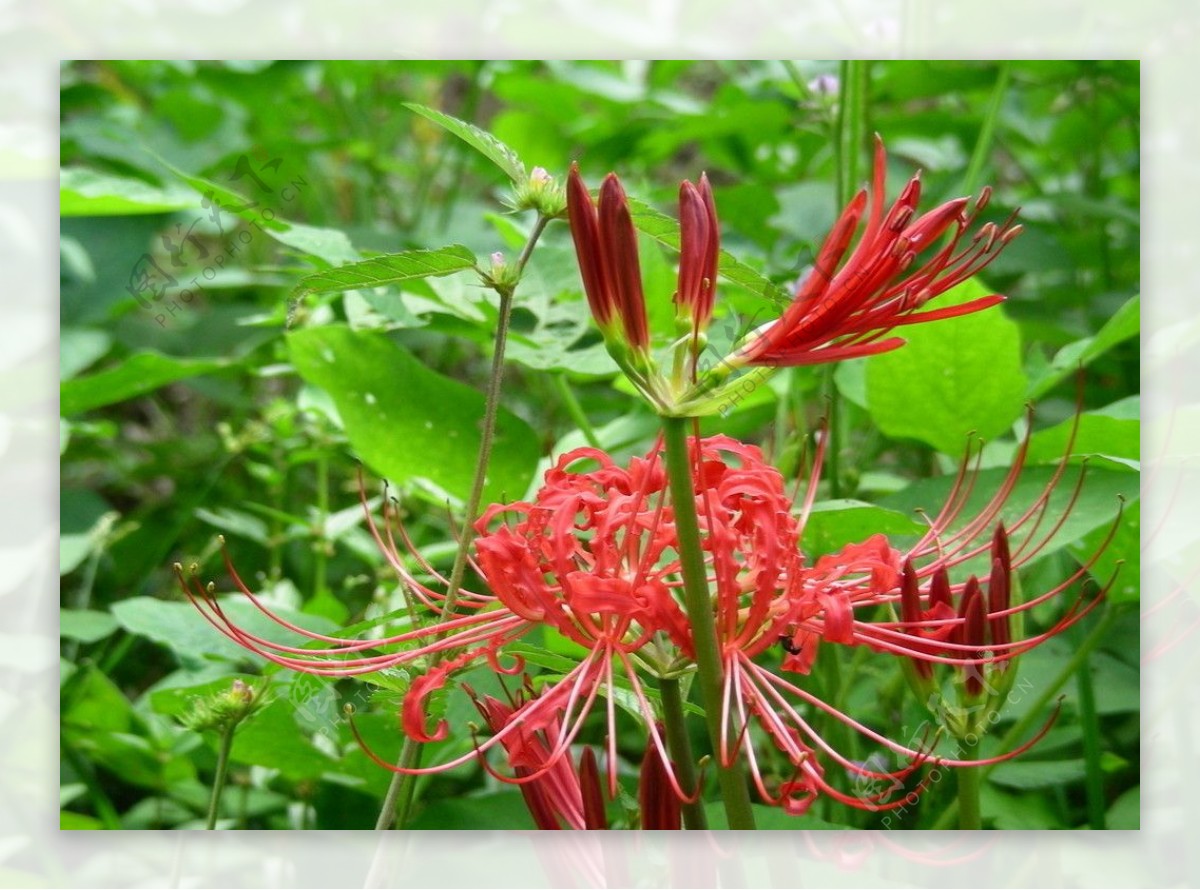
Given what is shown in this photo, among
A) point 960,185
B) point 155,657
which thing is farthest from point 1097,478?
point 155,657

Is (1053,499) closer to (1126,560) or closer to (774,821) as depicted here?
(1126,560)

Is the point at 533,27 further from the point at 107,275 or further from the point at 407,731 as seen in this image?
the point at 407,731

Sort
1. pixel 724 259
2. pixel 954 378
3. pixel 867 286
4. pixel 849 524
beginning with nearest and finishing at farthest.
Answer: pixel 867 286 < pixel 724 259 < pixel 849 524 < pixel 954 378

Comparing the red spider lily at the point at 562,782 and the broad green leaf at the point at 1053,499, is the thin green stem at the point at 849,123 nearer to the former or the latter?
the broad green leaf at the point at 1053,499

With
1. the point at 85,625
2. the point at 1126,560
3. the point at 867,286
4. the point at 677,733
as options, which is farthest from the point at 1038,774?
the point at 85,625

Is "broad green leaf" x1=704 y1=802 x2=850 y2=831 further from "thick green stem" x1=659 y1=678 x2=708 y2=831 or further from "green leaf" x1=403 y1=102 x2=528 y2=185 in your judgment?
"green leaf" x1=403 y1=102 x2=528 y2=185

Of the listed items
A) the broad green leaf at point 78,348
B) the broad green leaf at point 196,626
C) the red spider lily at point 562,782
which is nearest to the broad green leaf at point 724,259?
the red spider lily at point 562,782

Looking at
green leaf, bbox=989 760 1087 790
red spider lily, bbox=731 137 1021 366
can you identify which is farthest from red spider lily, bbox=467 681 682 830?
green leaf, bbox=989 760 1087 790
